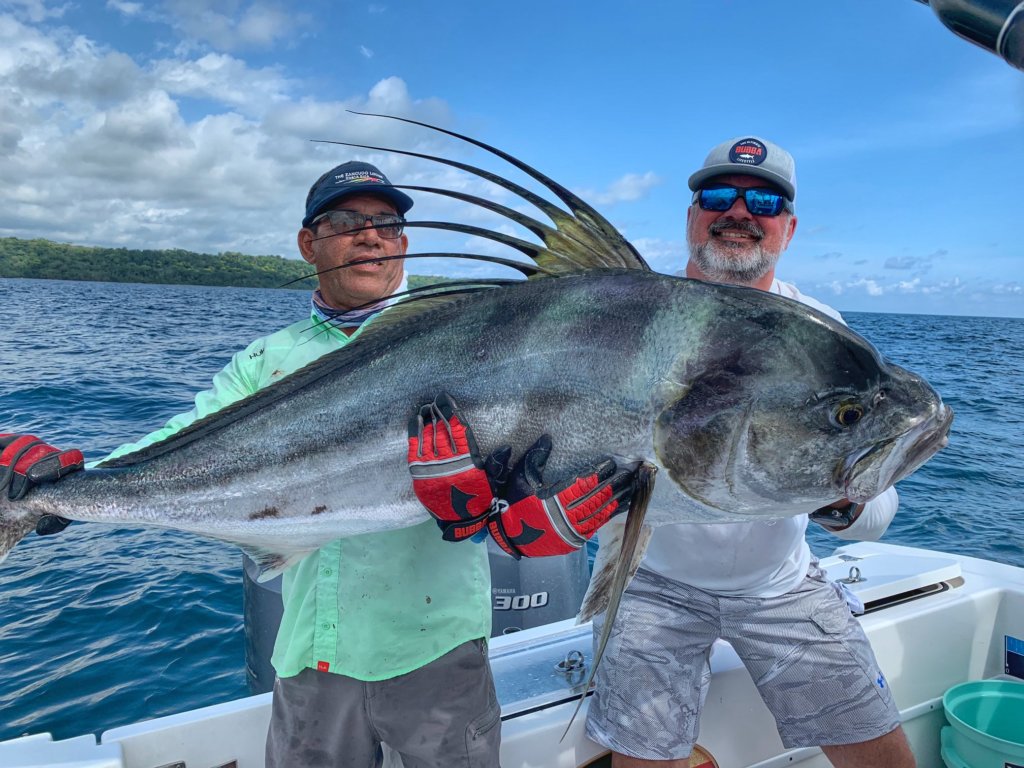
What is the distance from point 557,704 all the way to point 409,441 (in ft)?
5.34

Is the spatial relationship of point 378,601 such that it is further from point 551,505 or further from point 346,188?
point 346,188

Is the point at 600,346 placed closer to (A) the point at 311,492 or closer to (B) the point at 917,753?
(A) the point at 311,492

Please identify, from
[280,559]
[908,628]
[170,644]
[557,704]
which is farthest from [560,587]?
[170,644]

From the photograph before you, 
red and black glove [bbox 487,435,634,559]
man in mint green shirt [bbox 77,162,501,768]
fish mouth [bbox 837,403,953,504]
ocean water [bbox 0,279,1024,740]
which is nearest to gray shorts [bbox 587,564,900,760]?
man in mint green shirt [bbox 77,162,501,768]

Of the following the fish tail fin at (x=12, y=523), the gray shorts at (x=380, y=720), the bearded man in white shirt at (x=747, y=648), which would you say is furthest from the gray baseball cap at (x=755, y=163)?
the fish tail fin at (x=12, y=523)

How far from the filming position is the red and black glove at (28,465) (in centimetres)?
226

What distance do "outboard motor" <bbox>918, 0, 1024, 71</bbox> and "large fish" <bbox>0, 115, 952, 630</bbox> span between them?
29.1 inches

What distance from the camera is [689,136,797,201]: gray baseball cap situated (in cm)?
341

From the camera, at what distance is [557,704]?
2.98 meters

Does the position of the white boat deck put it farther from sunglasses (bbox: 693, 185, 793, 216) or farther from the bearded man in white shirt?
sunglasses (bbox: 693, 185, 793, 216)

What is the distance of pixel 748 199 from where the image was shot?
346 centimetres

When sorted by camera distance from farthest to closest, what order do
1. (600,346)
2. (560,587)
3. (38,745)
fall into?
(560,587)
(38,745)
(600,346)

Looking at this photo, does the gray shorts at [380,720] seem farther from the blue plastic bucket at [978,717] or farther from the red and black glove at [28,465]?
the blue plastic bucket at [978,717]

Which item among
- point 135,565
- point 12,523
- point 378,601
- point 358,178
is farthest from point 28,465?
point 135,565
